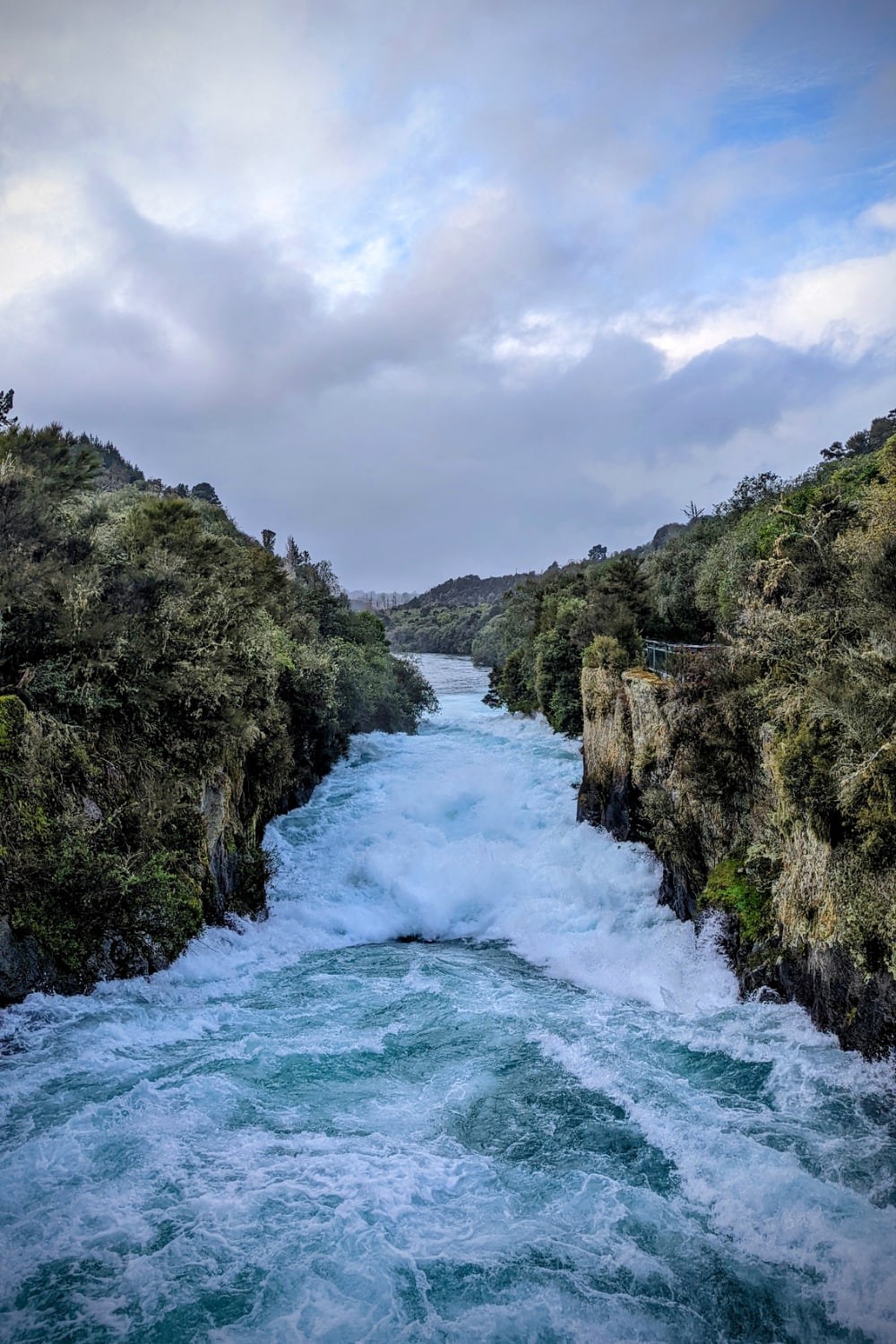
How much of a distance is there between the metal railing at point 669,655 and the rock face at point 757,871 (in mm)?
502

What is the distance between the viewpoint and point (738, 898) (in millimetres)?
11469

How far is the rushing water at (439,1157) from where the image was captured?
5.41m

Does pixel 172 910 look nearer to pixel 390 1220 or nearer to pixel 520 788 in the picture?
pixel 390 1220

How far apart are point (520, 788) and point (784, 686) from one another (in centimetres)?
1463

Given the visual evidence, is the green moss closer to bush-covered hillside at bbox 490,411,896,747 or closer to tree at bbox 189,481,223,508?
bush-covered hillside at bbox 490,411,896,747

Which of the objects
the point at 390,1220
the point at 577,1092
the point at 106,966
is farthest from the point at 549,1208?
the point at 106,966

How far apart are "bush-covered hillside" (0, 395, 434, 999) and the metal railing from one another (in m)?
8.39

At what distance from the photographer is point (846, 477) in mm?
22172

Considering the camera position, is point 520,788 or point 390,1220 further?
point 520,788

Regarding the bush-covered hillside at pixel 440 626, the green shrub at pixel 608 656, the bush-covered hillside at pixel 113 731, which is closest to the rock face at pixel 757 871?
the green shrub at pixel 608 656

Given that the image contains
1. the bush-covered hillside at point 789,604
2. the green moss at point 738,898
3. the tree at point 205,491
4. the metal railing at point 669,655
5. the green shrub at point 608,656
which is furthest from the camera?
the tree at point 205,491

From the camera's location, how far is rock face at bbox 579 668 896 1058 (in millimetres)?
8062

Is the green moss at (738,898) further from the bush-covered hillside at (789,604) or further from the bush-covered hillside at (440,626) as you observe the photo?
the bush-covered hillside at (440,626)

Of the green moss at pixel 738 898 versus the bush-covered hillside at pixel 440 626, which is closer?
the green moss at pixel 738 898
